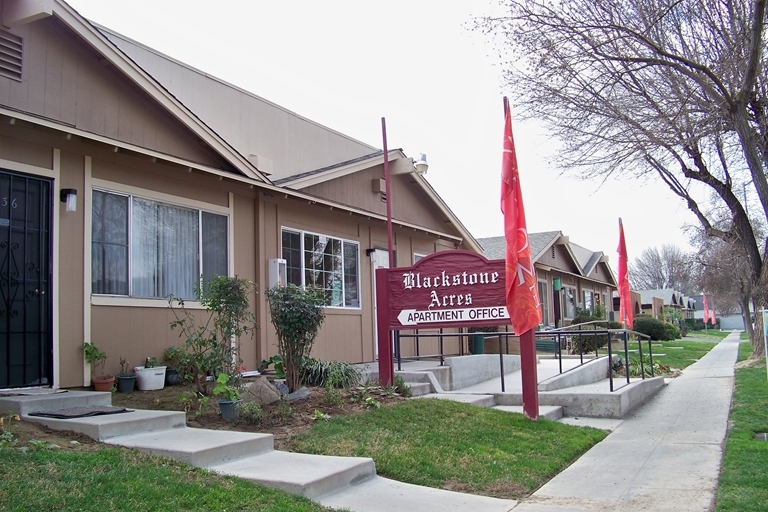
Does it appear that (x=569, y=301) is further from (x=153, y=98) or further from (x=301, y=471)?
(x=301, y=471)

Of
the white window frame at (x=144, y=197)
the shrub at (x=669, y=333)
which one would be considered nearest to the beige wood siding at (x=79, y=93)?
the white window frame at (x=144, y=197)

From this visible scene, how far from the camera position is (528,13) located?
1107 centimetres

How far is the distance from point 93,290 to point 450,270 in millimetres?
4736

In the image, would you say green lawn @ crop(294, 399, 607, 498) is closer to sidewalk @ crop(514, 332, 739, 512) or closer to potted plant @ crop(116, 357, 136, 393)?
sidewalk @ crop(514, 332, 739, 512)

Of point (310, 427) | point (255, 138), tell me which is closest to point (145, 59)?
point (255, 138)

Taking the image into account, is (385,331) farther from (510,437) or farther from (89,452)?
(89,452)

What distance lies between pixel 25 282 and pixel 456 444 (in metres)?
5.15

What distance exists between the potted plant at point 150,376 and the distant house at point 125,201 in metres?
0.19

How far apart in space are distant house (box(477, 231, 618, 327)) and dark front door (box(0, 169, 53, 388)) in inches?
737

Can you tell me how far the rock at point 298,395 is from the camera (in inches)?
330

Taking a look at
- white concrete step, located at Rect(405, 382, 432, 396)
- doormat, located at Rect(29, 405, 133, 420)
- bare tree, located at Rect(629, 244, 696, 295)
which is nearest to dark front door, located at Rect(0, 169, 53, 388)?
doormat, located at Rect(29, 405, 133, 420)

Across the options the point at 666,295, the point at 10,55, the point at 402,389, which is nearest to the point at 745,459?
the point at 402,389

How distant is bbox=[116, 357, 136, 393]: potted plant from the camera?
8.45 meters

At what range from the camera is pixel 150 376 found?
8742mm
